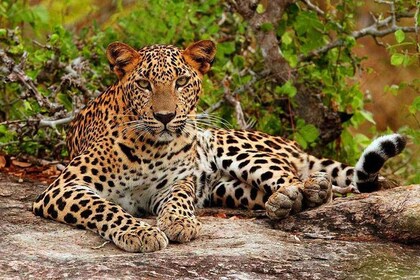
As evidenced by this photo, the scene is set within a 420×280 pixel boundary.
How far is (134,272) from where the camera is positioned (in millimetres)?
6695

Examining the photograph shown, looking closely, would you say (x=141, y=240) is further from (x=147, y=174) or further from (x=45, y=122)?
(x=45, y=122)

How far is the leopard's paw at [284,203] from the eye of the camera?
27.1ft

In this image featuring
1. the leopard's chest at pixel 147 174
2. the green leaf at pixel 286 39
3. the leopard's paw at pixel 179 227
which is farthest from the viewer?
the green leaf at pixel 286 39

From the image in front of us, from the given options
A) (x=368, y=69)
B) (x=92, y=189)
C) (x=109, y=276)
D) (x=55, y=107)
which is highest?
(x=368, y=69)

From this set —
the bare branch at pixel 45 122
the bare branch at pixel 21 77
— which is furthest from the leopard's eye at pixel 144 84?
the bare branch at pixel 21 77

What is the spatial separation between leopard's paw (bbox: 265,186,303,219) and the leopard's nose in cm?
103

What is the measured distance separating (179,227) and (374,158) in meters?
1.82

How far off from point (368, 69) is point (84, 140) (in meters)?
3.49

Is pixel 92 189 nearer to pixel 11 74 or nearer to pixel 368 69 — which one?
pixel 11 74

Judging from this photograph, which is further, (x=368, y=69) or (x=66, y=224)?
(x=368, y=69)

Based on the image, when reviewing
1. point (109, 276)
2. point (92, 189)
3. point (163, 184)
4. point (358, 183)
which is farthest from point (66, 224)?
point (358, 183)

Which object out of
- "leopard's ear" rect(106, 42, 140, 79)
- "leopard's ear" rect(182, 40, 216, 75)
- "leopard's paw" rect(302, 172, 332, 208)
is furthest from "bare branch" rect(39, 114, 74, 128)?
"leopard's paw" rect(302, 172, 332, 208)

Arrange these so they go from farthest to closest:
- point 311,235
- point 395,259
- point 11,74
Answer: point 11,74
point 311,235
point 395,259

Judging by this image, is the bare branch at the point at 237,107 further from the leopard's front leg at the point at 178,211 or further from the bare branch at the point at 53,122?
the leopard's front leg at the point at 178,211
